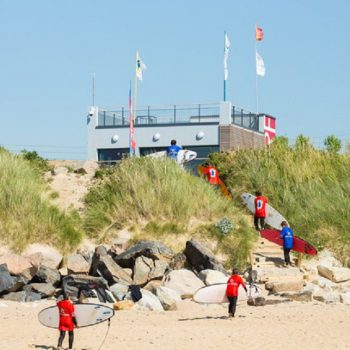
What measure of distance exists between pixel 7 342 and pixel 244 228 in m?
11.1

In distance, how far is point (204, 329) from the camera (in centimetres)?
1809

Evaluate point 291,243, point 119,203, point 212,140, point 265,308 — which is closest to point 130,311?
point 265,308

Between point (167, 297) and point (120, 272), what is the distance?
7.68 ft

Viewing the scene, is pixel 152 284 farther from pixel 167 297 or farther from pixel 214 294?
pixel 214 294

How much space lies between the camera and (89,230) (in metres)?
27.6

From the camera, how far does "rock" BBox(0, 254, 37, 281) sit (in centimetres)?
2347

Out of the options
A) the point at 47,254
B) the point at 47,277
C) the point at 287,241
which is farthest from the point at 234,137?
the point at 47,277

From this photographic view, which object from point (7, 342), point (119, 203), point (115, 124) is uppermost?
point (115, 124)

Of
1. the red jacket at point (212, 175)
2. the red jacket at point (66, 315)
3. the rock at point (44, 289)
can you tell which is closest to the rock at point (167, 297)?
the rock at point (44, 289)

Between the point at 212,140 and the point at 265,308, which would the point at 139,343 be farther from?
the point at 212,140

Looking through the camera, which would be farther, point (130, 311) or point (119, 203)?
point (119, 203)

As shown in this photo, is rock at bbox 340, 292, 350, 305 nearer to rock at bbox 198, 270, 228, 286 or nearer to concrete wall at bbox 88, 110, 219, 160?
rock at bbox 198, 270, 228, 286

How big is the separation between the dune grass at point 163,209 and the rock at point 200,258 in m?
1.15

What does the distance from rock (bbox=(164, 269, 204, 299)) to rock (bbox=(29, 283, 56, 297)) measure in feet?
8.52
